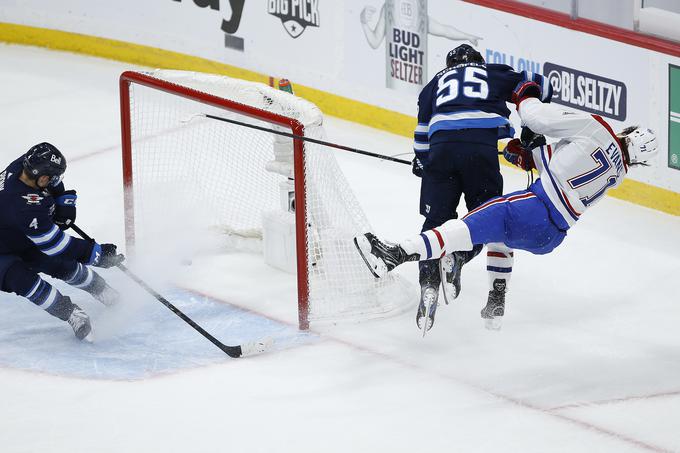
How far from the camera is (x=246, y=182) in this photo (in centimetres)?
551

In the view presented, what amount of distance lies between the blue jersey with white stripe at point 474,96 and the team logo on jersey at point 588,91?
1.56 m

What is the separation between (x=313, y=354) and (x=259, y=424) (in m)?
0.60

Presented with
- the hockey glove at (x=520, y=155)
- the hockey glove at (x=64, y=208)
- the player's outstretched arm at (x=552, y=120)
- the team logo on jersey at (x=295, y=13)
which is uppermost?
the team logo on jersey at (x=295, y=13)

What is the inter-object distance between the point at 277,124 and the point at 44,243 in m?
0.99

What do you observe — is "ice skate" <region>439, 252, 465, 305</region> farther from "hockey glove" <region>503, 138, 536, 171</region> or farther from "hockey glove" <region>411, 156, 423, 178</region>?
"hockey glove" <region>503, 138, 536, 171</region>

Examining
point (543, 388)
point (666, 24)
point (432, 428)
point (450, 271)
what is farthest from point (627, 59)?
point (432, 428)

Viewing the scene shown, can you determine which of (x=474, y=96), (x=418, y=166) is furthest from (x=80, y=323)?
(x=474, y=96)

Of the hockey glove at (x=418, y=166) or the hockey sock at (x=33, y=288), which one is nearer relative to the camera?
the hockey sock at (x=33, y=288)

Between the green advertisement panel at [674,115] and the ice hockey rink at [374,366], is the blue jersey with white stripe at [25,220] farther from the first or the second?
the green advertisement panel at [674,115]

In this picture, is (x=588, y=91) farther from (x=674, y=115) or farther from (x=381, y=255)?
(x=381, y=255)

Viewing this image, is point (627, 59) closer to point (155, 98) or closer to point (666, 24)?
point (666, 24)

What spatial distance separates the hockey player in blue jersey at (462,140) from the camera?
447 cm

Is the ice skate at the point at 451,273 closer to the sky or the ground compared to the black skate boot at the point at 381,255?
closer to the ground

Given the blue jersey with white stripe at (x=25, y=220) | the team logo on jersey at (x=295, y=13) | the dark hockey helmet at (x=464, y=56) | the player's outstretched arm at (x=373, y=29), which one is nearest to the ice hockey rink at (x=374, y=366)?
the blue jersey with white stripe at (x=25, y=220)
